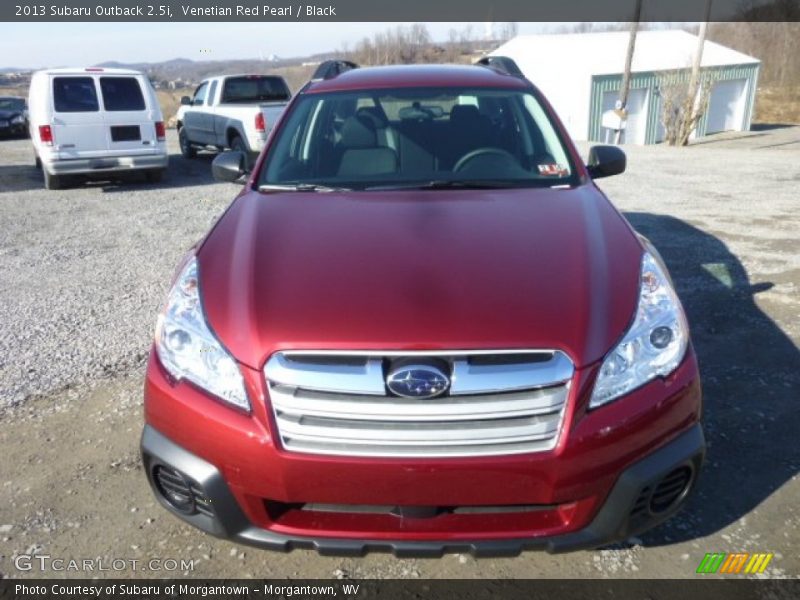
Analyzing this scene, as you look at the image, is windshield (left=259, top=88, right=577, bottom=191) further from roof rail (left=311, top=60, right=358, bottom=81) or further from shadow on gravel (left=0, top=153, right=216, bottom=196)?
shadow on gravel (left=0, top=153, right=216, bottom=196)

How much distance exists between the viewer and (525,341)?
2016mm

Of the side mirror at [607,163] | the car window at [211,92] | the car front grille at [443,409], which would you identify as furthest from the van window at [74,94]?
the car front grille at [443,409]

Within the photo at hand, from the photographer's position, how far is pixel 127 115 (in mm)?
10922

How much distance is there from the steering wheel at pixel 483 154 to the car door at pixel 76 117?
9.08 metres

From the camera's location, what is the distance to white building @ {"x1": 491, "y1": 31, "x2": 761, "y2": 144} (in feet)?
100

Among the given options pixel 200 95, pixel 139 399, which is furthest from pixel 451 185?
pixel 200 95

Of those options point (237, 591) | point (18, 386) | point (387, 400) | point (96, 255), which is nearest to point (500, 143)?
point (387, 400)

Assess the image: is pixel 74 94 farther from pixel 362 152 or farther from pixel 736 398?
pixel 736 398

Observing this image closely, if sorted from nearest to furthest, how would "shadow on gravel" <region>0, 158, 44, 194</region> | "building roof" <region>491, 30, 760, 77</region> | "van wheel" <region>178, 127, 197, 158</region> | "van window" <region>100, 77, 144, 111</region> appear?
"van window" <region>100, 77, 144, 111</region> → "shadow on gravel" <region>0, 158, 44, 194</region> → "van wheel" <region>178, 127, 197, 158</region> → "building roof" <region>491, 30, 760, 77</region>

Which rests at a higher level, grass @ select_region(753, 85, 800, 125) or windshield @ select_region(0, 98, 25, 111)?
windshield @ select_region(0, 98, 25, 111)

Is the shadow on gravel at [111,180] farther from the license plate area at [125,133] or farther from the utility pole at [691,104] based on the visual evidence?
the utility pole at [691,104]

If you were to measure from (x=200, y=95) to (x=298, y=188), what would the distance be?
43.3ft

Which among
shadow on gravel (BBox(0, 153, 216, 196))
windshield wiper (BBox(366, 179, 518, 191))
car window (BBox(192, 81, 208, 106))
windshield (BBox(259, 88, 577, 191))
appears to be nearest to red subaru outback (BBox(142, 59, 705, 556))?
windshield wiper (BBox(366, 179, 518, 191))

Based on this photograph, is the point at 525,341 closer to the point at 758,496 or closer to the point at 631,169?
the point at 758,496
